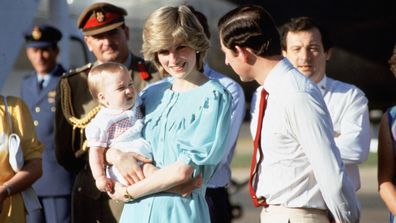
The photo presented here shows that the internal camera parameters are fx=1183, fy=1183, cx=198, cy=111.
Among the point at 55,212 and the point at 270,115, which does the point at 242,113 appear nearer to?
the point at 55,212

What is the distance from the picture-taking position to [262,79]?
14.1ft

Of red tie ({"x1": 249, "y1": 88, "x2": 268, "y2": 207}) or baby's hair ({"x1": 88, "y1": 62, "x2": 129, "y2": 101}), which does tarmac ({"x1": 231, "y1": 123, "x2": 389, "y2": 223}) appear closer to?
baby's hair ({"x1": 88, "y1": 62, "x2": 129, "y2": 101})

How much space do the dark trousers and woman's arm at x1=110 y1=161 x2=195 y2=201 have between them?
4.50ft

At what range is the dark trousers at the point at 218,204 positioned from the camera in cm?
595

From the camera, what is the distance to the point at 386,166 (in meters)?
5.50

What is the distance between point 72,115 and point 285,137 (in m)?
2.02

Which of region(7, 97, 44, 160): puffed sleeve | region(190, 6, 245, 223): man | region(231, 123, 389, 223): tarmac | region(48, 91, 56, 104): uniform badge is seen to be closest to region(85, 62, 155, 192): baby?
region(7, 97, 44, 160): puffed sleeve

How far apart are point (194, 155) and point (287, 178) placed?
1.38 ft

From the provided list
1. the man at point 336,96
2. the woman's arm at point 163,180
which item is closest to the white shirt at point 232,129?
the man at point 336,96

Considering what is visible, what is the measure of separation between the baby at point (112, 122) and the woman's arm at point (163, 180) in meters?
0.12

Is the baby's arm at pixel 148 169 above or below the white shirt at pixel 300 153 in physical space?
below

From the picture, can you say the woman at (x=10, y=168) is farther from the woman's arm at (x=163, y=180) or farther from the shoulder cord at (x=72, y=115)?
Answer: the woman's arm at (x=163, y=180)

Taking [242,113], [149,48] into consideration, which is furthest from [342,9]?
[149,48]

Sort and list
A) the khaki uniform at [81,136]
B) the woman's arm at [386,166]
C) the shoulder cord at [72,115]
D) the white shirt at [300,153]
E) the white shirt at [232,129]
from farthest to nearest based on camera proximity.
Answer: the white shirt at [232,129] < the shoulder cord at [72,115] < the khaki uniform at [81,136] < the woman's arm at [386,166] < the white shirt at [300,153]
